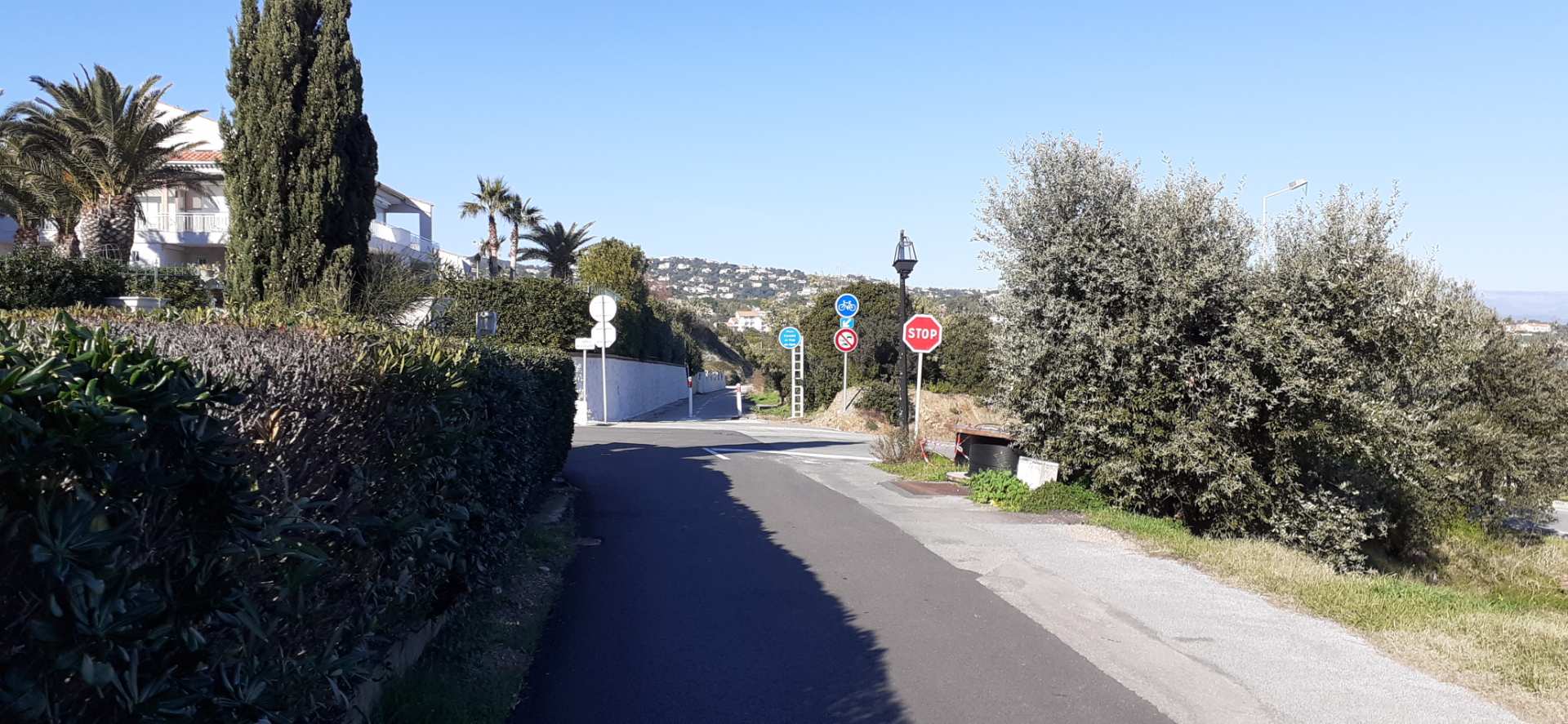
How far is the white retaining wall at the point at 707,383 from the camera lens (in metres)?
75.8

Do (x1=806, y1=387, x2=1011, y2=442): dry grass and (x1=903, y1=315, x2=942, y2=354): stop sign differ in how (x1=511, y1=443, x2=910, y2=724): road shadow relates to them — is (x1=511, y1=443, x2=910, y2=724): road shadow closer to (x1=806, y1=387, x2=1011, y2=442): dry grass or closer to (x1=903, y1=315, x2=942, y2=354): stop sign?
(x1=903, y1=315, x2=942, y2=354): stop sign

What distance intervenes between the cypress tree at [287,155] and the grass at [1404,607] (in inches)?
383

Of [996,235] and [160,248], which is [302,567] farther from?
[160,248]

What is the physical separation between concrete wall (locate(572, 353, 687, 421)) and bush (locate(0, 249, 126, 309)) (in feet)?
40.4

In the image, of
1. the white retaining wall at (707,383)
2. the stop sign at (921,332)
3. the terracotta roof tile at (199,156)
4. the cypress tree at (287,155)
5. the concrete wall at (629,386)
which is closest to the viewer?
the cypress tree at (287,155)

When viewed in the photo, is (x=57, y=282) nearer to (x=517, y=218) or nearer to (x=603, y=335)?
(x=603, y=335)

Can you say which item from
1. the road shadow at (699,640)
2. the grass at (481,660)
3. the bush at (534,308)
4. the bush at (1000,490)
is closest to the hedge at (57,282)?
the road shadow at (699,640)

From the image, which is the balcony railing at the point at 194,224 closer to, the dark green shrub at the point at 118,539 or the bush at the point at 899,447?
the bush at the point at 899,447

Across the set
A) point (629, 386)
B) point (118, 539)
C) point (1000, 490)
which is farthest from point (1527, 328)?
point (629, 386)

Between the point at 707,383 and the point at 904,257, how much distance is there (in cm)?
6577

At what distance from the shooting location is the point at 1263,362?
11.9 meters

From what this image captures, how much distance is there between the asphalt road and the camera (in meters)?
5.89

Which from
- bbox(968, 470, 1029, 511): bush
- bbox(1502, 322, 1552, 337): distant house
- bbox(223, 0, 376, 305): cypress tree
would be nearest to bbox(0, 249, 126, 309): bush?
bbox(223, 0, 376, 305): cypress tree

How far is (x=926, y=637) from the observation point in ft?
24.0
